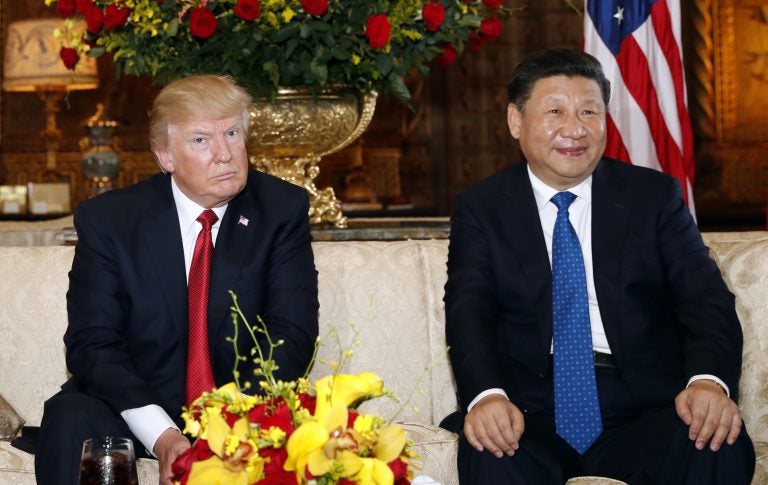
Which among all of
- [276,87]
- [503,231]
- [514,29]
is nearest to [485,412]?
[503,231]

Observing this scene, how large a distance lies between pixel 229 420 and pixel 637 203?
6.04 ft

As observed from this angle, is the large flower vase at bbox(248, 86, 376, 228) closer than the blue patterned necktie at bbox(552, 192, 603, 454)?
No

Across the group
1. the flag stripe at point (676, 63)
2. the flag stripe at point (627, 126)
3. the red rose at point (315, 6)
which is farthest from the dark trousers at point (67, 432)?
the flag stripe at point (676, 63)

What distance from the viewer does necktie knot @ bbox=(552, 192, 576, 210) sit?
133 inches

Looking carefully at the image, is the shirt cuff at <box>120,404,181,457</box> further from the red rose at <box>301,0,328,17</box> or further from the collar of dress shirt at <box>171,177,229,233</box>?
the red rose at <box>301,0,328,17</box>

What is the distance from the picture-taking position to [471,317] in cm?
322

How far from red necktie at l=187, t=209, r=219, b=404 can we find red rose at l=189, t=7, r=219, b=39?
880mm

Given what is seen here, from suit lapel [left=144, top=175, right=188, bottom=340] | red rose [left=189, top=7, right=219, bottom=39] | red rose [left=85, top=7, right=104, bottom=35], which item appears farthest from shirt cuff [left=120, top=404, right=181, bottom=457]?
red rose [left=85, top=7, right=104, bottom=35]

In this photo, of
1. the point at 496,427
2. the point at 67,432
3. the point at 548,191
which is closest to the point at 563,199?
the point at 548,191

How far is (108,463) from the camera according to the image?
2.04 meters

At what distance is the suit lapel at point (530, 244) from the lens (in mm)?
3285

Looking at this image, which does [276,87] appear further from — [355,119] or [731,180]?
[731,180]

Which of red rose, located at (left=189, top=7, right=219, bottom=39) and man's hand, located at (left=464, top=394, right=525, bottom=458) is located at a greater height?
red rose, located at (left=189, top=7, right=219, bottom=39)

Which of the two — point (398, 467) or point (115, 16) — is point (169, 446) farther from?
point (115, 16)
